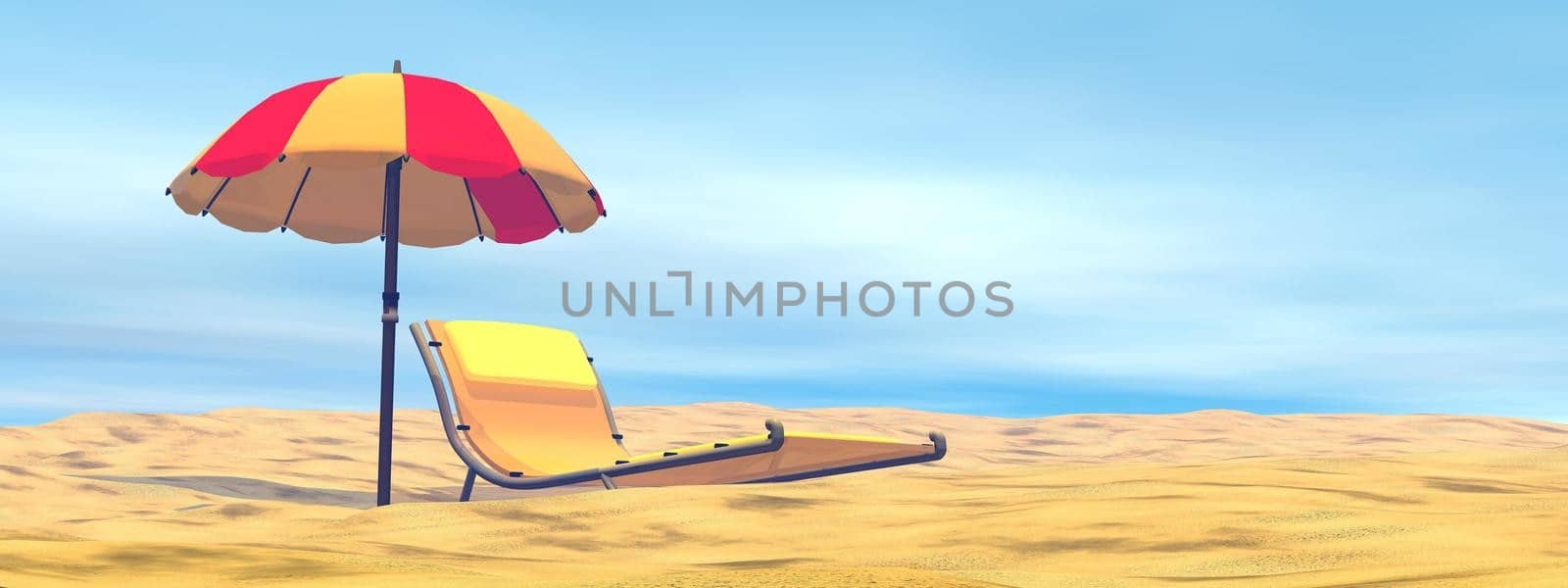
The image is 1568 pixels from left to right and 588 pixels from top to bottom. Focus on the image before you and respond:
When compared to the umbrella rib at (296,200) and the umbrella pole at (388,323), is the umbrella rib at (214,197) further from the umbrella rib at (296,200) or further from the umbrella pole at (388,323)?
the umbrella pole at (388,323)

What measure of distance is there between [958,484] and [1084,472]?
0.76m

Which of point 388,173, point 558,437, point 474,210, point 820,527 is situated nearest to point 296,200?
point 474,210

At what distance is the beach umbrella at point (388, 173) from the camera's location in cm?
683

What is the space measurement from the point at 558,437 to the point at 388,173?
1.75m

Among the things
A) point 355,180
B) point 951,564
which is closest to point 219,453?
point 355,180

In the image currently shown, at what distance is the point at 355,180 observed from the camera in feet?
29.0

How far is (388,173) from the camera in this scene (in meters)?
7.58

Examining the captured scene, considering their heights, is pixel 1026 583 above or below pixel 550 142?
below

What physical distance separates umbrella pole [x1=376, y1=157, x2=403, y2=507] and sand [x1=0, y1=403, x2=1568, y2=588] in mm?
436

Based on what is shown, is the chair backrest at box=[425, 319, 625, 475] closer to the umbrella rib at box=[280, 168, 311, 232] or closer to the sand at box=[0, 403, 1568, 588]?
the sand at box=[0, 403, 1568, 588]

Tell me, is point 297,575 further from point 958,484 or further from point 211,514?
point 958,484

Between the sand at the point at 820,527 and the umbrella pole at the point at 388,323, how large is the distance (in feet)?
1.43

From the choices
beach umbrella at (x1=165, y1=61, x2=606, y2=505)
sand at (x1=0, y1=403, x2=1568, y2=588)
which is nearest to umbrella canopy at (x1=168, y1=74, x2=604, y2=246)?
beach umbrella at (x1=165, y1=61, x2=606, y2=505)

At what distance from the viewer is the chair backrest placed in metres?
7.95
